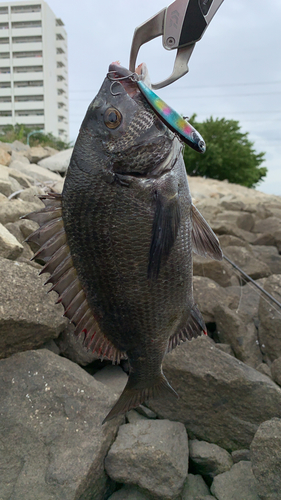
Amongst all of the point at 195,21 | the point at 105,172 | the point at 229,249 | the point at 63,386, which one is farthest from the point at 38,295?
the point at 229,249

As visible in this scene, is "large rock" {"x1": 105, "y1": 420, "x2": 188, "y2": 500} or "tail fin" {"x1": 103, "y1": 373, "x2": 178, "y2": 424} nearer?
"tail fin" {"x1": 103, "y1": 373, "x2": 178, "y2": 424}

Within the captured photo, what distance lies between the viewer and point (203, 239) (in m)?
1.84

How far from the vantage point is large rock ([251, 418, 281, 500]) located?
7.67 feet

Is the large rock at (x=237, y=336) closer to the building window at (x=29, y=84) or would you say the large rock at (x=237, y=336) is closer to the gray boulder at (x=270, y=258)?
the gray boulder at (x=270, y=258)

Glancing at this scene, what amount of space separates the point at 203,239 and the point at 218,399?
1718 mm

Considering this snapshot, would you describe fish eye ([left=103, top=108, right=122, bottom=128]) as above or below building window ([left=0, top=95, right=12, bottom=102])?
below

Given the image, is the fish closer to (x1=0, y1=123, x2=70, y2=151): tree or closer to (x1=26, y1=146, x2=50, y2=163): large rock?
(x1=26, y1=146, x2=50, y2=163): large rock

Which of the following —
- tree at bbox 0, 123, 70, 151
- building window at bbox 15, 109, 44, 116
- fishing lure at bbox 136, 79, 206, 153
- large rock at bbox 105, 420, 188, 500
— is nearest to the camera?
fishing lure at bbox 136, 79, 206, 153

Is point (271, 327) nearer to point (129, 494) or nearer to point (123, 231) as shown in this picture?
point (129, 494)

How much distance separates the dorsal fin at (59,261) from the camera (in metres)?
1.69

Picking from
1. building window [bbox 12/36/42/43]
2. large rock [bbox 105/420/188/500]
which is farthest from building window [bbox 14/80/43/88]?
large rock [bbox 105/420/188/500]

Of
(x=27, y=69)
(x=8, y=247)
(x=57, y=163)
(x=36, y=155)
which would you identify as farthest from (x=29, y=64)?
(x=8, y=247)

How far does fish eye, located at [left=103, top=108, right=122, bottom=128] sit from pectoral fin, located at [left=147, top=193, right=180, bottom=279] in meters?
0.34

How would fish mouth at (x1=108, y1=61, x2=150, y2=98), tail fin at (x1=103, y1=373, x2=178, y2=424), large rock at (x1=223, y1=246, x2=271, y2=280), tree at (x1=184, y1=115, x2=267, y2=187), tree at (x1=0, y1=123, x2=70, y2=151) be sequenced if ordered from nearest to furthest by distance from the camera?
fish mouth at (x1=108, y1=61, x2=150, y2=98) → tail fin at (x1=103, y1=373, x2=178, y2=424) → large rock at (x1=223, y1=246, x2=271, y2=280) → tree at (x1=0, y1=123, x2=70, y2=151) → tree at (x1=184, y1=115, x2=267, y2=187)
